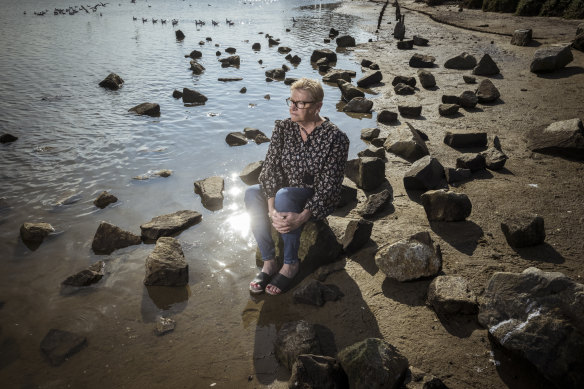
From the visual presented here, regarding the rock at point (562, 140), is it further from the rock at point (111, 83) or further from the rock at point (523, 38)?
the rock at point (111, 83)

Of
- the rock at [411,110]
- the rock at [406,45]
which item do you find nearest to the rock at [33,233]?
the rock at [411,110]

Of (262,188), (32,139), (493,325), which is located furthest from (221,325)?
(32,139)

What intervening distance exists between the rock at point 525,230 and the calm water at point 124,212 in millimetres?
2935

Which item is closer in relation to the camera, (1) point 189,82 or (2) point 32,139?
(2) point 32,139

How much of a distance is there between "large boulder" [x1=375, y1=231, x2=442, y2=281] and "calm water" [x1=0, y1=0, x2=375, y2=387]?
1525 millimetres

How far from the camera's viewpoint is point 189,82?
1298cm

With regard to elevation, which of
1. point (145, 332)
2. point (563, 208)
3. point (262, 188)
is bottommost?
point (145, 332)

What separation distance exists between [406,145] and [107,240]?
512 cm

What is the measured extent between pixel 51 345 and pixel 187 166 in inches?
163

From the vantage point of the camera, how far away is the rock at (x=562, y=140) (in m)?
5.29

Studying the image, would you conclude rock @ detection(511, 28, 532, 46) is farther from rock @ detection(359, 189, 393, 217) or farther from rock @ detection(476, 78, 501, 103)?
rock @ detection(359, 189, 393, 217)

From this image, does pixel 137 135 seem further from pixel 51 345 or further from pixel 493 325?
pixel 493 325

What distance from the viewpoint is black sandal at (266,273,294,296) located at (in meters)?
3.53

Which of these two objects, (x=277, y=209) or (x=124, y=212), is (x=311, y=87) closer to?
(x=277, y=209)
